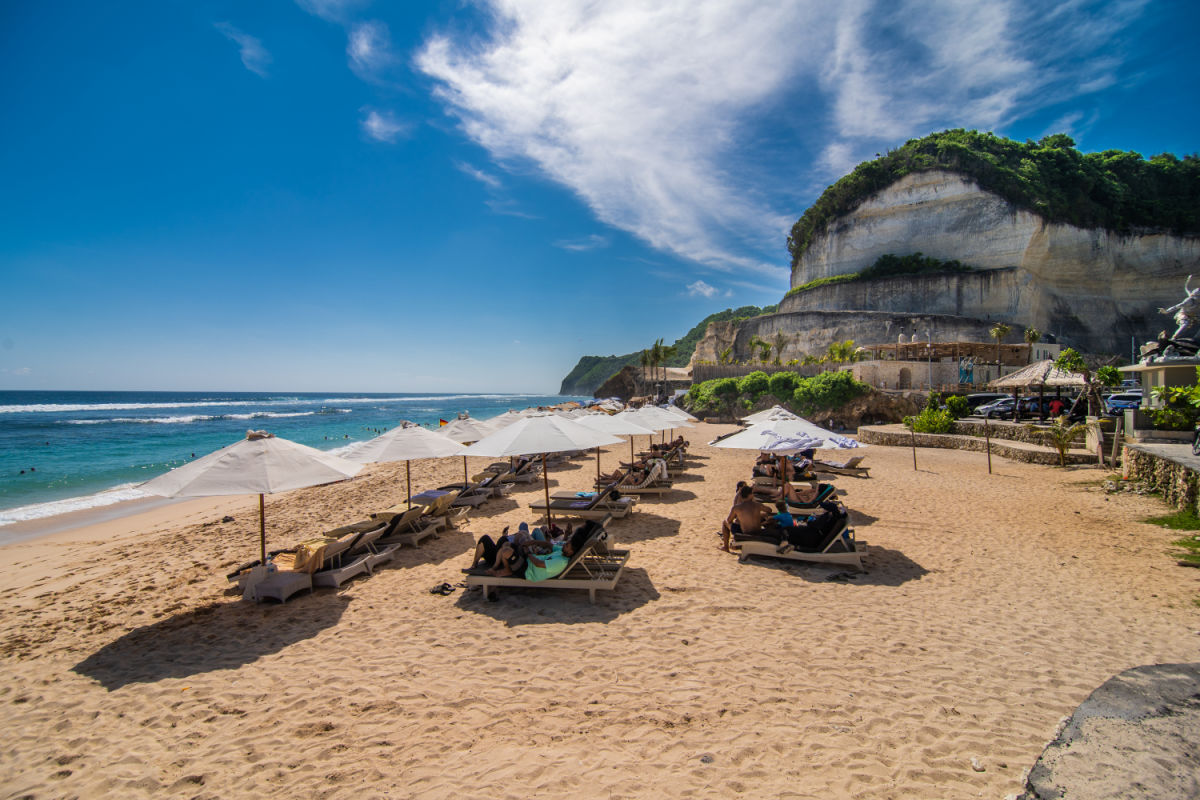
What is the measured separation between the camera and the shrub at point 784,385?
3153 centimetres

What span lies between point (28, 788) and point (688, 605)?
498 centimetres

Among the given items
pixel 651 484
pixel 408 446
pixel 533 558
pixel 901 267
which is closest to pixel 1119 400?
pixel 651 484

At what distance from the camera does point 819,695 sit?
12.2 ft

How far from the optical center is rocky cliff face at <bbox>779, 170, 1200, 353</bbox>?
42.6m

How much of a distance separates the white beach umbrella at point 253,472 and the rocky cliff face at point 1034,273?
45.3 metres

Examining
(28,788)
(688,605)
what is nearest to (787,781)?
(688,605)

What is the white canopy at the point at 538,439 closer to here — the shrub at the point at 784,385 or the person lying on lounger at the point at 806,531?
the person lying on lounger at the point at 806,531

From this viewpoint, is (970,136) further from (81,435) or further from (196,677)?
(81,435)

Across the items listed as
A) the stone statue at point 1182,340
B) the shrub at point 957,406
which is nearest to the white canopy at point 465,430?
the stone statue at point 1182,340

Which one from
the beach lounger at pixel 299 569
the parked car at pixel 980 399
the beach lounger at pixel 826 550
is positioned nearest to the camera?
the beach lounger at pixel 299 569

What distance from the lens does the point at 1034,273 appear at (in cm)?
4328

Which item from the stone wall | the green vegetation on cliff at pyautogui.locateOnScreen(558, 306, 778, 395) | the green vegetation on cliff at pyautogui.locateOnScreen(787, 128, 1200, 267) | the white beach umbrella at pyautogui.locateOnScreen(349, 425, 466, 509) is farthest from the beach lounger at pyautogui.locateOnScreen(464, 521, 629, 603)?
the green vegetation on cliff at pyautogui.locateOnScreen(558, 306, 778, 395)

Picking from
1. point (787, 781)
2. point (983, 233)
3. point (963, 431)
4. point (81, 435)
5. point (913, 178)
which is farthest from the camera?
point (913, 178)

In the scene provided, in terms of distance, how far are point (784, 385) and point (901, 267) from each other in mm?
26365
